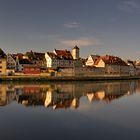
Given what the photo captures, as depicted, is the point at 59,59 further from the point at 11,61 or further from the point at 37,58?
the point at 11,61

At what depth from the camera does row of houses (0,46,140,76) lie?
68250 millimetres

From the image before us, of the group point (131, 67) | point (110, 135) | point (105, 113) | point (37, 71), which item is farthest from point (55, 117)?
point (131, 67)

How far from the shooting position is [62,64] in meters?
85.5

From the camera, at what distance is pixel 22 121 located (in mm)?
17781

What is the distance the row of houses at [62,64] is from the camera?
6825cm

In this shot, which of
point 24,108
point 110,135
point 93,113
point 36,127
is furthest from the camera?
point 24,108

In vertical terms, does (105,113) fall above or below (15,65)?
below

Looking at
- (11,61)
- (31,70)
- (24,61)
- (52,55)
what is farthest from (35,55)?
(31,70)

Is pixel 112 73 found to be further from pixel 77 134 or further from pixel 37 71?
pixel 77 134

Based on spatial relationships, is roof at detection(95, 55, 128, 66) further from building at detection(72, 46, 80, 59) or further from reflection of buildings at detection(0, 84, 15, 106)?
reflection of buildings at detection(0, 84, 15, 106)

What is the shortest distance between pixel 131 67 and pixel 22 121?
311 feet

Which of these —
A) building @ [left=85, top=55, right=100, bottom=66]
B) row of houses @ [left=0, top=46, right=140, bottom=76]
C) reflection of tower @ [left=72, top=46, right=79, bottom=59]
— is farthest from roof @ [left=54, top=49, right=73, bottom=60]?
building @ [left=85, top=55, right=100, bottom=66]

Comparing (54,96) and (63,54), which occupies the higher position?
(63,54)

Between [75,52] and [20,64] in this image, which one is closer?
[20,64]
